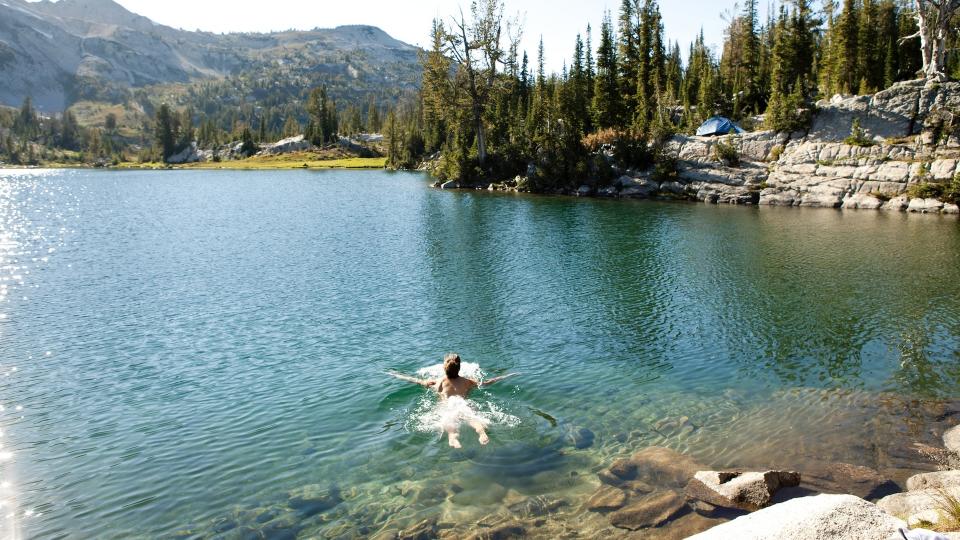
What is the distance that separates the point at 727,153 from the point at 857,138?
1408 cm

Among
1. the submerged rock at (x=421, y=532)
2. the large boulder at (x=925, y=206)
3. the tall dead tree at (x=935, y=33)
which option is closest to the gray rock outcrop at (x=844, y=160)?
the large boulder at (x=925, y=206)

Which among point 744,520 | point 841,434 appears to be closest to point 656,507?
point 744,520


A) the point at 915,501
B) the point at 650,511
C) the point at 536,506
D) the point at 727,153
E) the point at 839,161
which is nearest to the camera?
the point at 915,501

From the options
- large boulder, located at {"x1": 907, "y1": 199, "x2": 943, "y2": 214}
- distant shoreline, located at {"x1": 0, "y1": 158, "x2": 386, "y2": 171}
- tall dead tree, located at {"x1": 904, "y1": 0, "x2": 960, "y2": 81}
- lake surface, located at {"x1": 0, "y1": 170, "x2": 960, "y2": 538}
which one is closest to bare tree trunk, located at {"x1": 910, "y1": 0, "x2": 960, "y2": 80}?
tall dead tree, located at {"x1": 904, "y1": 0, "x2": 960, "y2": 81}

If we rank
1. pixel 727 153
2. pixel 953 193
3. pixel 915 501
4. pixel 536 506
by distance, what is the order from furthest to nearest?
1. pixel 727 153
2. pixel 953 193
3. pixel 536 506
4. pixel 915 501

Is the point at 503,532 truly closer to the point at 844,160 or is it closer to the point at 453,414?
the point at 453,414

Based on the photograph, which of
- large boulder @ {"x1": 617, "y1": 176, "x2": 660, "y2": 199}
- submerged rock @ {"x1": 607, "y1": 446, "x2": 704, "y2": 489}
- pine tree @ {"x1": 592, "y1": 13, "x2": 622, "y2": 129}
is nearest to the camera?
submerged rock @ {"x1": 607, "y1": 446, "x2": 704, "y2": 489}

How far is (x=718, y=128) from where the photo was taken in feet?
263

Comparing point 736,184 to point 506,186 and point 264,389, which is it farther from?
point 264,389

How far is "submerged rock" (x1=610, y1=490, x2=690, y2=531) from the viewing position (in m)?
12.4

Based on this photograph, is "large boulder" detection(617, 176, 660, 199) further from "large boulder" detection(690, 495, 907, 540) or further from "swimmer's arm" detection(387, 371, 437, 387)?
"large boulder" detection(690, 495, 907, 540)

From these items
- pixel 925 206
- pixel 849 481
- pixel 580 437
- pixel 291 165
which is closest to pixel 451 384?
pixel 580 437

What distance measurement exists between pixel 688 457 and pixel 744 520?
250 inches

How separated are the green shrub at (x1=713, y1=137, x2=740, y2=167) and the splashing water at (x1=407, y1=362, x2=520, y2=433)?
68.1 metres
